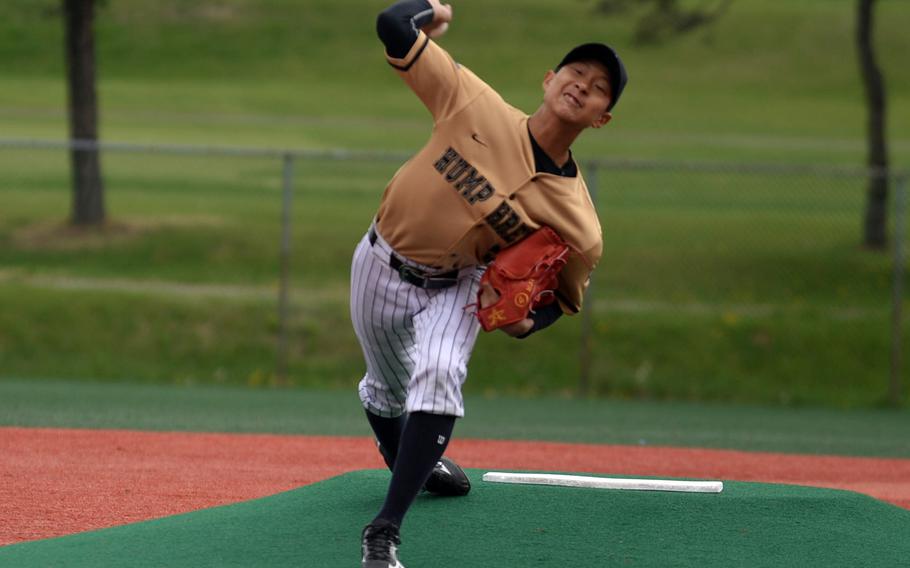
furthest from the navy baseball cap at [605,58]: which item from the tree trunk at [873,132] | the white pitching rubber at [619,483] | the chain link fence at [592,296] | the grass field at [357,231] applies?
the tree trunk at [873,132]

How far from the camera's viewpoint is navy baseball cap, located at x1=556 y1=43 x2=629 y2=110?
15.6ft

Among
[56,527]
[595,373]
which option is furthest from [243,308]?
[56,527]

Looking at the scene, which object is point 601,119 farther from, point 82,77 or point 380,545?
point 82,77

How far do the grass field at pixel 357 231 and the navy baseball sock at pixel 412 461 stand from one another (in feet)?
25.0

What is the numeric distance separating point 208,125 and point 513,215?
27.6 m

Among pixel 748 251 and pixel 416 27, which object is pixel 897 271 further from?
pixel 416 27

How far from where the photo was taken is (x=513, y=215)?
15.8 feet

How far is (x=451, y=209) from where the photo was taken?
4.78m

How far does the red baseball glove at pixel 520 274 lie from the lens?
15.6 feet

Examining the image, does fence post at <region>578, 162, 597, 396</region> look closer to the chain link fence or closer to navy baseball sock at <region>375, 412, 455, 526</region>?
the chain link fence

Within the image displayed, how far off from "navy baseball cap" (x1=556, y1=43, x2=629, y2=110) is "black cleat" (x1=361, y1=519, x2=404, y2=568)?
180 centimetres

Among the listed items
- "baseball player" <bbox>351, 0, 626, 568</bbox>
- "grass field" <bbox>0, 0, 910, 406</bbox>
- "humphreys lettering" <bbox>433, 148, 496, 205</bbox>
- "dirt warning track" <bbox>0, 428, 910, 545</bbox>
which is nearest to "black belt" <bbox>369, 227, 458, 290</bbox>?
"baseball player" <bbox>351, 0, 626, 568</bbox>

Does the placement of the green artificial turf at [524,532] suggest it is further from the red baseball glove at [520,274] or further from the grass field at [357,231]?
the grass field at [357,231]

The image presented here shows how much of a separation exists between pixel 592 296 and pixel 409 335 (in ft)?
26.9
